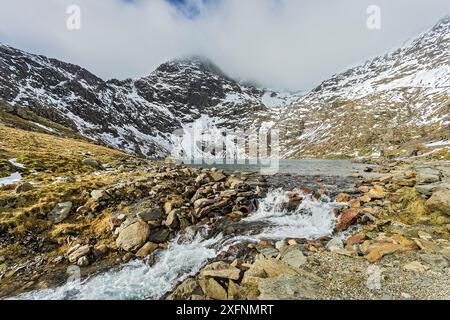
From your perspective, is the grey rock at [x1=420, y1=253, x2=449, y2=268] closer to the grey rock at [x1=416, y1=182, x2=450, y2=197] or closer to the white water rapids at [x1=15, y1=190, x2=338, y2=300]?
the white water rapids at [x1=15, y1=190, x2=338, y2=300]

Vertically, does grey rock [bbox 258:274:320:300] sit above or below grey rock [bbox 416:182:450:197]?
below

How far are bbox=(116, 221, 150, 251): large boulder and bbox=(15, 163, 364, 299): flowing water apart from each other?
131 cm

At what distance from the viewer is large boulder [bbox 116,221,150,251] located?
49.3 feet

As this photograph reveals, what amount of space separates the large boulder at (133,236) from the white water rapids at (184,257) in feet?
4.31

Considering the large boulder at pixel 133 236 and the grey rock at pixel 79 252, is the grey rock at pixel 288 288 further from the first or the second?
the grey rock at pixel 79 252

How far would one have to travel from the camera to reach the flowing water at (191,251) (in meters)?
11.6

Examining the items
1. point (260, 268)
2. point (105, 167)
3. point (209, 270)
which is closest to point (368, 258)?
point (260, 268)

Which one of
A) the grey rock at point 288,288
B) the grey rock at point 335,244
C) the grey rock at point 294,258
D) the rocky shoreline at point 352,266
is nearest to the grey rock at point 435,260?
the rocky shoreline at point 352,266

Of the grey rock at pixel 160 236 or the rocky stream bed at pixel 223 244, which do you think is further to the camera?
the grey rock at pixel 160 236

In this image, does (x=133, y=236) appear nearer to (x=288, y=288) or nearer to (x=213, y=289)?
(x=213, y=289)

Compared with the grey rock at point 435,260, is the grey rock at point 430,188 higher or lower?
higher

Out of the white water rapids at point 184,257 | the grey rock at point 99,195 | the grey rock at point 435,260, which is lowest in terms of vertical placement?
the white water rapids at point 184,257

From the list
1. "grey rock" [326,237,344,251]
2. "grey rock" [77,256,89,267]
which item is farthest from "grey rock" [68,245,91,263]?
"grey rock" [326,237,344,251]

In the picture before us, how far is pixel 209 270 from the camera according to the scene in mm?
11734
